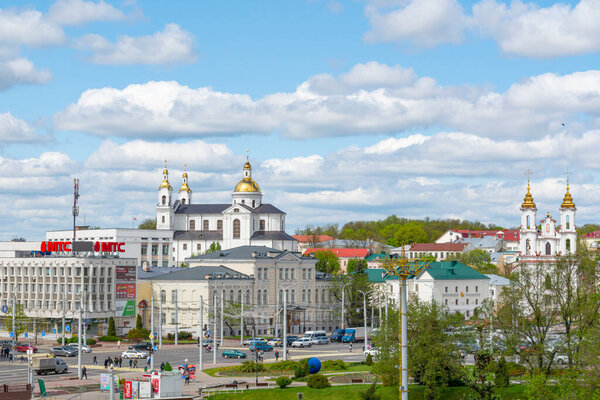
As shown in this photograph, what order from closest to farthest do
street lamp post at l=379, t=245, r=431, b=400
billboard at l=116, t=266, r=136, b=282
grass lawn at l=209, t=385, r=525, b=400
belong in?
street lamp post at l=379, t=245, r=431, b=400, grass lawn at l=209, t=385, r=525, b=400, billboard at l=116, t=266, r=136, b=282

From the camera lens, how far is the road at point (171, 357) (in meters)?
88.7

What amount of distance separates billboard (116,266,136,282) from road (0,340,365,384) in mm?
19814

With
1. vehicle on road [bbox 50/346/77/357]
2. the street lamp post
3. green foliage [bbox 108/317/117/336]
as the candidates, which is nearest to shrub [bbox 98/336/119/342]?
green foliage [bbox 108/317/117/336]

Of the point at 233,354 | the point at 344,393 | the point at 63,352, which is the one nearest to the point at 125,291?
the point at 63,352

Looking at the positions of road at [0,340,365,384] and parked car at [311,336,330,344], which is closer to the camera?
road at [0,340,365,384]

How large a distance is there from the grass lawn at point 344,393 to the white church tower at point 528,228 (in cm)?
10021

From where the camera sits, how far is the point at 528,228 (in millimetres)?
175000

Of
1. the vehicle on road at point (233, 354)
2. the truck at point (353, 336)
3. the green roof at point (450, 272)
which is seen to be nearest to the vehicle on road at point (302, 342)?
the truck at point (353, 336)

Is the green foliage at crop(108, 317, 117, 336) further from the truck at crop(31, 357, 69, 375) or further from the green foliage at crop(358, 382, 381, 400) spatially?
the green foliage at crop(358, 382, 381, 400)

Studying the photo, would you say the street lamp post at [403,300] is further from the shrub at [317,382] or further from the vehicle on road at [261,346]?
the vehicle on road at [261,346]

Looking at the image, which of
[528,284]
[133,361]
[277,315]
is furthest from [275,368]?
[277,315]

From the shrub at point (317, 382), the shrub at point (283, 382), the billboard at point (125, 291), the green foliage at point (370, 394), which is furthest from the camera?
the billboard at point (125, 291)

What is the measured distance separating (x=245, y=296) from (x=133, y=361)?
160ft

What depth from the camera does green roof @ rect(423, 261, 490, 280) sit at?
501 ft
